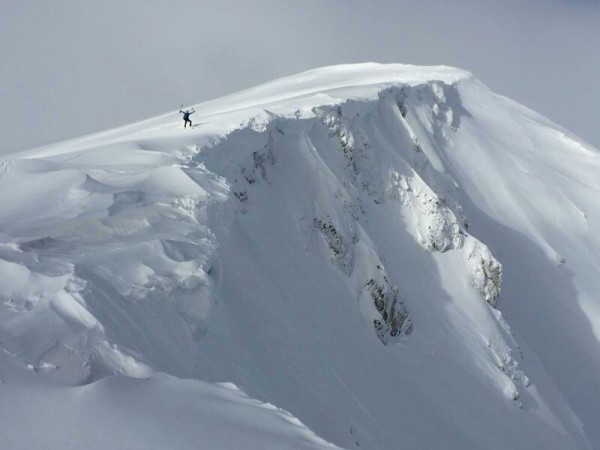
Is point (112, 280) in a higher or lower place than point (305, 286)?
higher

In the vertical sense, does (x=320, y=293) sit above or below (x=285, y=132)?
below

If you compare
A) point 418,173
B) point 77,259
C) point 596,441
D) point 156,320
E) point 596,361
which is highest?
point 418,173

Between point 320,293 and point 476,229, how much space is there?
15.5m

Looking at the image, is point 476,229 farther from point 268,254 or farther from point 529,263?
point 268,254

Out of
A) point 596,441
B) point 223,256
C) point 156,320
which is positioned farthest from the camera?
point 596,441

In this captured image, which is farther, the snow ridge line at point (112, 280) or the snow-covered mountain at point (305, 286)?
the snow ridge line at point (112, 280)

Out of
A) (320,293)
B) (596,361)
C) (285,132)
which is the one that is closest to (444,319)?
(320,293)

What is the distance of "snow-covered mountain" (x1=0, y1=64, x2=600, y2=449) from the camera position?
7133mm

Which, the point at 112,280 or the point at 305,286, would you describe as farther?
the point at 305,286

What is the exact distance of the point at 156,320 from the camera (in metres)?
9.22

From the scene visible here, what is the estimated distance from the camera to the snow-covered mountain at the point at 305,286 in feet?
23.4

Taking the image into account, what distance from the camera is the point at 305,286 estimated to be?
17.4 meters

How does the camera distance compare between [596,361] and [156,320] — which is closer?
[156,320]

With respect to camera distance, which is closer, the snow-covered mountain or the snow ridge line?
the snow-covered mountain
